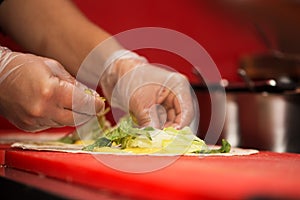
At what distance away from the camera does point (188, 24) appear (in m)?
3.04

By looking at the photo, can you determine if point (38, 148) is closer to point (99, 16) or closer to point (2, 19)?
point (2, 19)

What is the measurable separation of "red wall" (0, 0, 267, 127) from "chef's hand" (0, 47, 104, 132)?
35.3 inches

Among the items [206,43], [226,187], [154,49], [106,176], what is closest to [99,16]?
[154,49]

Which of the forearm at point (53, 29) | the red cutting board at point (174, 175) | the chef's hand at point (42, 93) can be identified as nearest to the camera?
the red cutting board at point (174, 175)

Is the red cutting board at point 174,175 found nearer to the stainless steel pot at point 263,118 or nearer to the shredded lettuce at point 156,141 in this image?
the shredded lettuce at point 156,141

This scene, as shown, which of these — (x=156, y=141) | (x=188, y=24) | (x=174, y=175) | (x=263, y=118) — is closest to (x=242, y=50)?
(x=188, y=24)

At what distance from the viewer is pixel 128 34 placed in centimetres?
270

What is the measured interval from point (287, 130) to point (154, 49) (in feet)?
3.58

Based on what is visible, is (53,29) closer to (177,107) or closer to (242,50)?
(177,107)

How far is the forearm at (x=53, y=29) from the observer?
210cm

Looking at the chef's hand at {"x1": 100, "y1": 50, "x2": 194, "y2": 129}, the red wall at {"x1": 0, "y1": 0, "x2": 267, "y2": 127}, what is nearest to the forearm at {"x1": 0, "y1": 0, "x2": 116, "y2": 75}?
the chef's hand at {"x1": 100, "y1": 50, "x2": 194, "y2": 129}

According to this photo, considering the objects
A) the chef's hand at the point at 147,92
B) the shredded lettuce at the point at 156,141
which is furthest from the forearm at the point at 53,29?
the shredded lettuce at the point at 156,141

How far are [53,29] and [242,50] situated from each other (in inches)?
61.1

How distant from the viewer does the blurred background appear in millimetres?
1942
